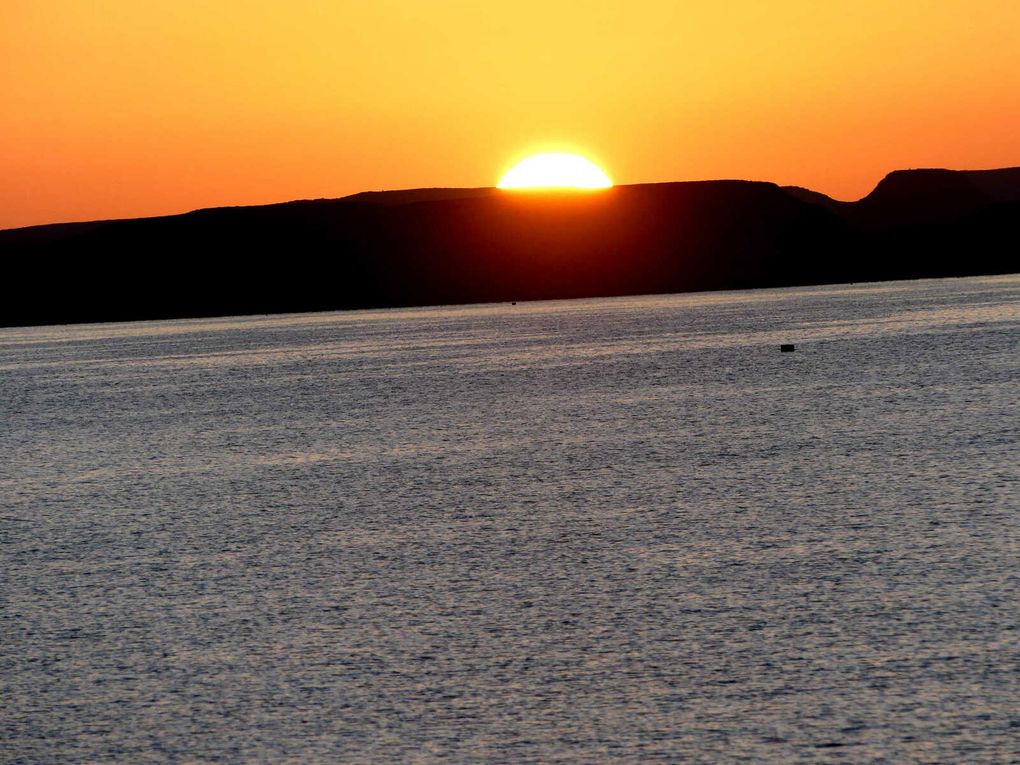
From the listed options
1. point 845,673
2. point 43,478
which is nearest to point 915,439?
point 43,478

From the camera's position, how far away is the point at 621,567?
12.2 m

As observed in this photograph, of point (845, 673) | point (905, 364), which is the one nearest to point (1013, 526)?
point (845, 673)

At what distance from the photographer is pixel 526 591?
37.2 feet

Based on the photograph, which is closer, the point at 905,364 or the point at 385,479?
the point at 385,479

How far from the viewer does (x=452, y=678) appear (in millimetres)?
8828

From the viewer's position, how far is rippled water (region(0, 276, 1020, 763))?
786 cm

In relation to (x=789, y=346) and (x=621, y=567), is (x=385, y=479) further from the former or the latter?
(x=789, y=346)

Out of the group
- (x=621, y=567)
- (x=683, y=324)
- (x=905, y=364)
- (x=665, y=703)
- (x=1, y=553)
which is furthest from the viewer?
(x=683, y=324)

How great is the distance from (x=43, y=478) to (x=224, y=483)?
354cm

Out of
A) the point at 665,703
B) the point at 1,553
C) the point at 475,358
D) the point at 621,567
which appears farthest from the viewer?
the point at 475,358

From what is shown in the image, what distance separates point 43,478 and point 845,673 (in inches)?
619

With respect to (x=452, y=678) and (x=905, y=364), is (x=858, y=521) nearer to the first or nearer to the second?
(x=452, y=678)

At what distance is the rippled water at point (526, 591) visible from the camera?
786 centimetres

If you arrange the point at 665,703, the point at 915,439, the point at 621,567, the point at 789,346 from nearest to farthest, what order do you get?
the point at 665,703
the point at 621,567
the point at 915,439
the point at 789,346
